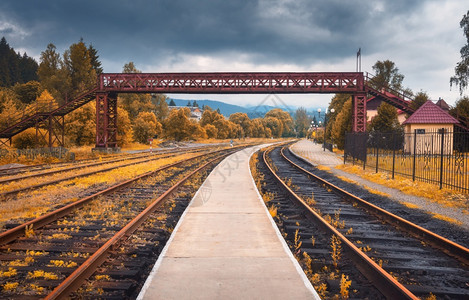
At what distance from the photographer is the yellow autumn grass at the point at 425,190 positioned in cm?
1098

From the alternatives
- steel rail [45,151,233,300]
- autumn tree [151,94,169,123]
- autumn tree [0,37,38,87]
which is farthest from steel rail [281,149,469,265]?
autumn tree [0,37,38,87]

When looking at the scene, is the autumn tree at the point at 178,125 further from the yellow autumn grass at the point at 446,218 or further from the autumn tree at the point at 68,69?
the yellow autumn grass at the point at 446,218

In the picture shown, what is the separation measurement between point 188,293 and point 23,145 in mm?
35167

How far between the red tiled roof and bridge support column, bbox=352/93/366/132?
568 centimetres

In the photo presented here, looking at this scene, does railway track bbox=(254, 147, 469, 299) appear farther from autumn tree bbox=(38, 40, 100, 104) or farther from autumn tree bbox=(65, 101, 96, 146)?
autumn tree bbox=(38, 40, 100, 104)

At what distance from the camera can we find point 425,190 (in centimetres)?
1291

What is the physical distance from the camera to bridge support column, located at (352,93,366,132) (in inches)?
1355

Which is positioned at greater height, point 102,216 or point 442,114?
point 442,114

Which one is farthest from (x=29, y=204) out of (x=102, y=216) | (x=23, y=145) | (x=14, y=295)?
(x=23, y=145)

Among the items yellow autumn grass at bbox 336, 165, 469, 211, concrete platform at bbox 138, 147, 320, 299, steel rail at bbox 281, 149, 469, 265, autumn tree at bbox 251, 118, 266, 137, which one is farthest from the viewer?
autumn tree at bbox 251, 118, 266, 137

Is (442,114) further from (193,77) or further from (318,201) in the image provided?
(318,201)

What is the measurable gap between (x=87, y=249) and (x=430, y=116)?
126 feet

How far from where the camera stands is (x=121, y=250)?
5949 mm

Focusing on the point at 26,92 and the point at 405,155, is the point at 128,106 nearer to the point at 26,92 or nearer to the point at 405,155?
the point at 26,92
